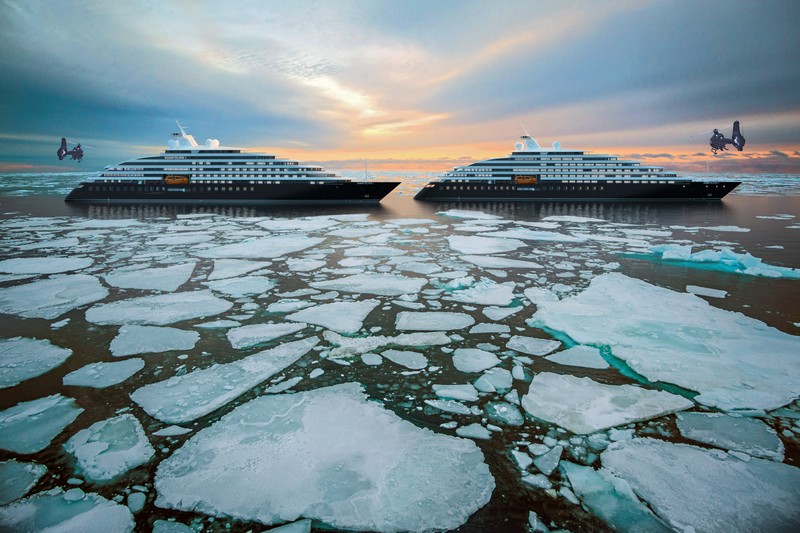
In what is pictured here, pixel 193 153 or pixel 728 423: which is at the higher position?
pixel 193 153

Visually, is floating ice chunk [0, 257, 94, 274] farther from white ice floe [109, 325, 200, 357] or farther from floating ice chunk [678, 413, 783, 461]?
floating ice chunk [678, 413, 783, 461]

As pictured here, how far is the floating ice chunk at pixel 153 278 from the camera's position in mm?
7656

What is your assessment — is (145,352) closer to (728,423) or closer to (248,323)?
(248,323)

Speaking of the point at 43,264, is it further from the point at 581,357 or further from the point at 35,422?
the point at 581,357

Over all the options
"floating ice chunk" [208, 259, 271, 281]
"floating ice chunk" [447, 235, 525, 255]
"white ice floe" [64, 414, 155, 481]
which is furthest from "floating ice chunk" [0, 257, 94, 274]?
"floating ice chunk" [447, 235, 525, 255]

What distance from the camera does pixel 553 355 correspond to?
467 cm

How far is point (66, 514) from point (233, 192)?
39.7 meters

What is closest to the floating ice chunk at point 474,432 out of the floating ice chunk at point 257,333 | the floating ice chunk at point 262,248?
the floating ice chunk at point 257,333

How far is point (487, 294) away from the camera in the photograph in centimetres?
712

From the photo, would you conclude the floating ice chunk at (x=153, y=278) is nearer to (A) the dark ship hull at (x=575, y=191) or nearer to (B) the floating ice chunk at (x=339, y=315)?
(B) the floating ice chunk at (x=339, y=315)

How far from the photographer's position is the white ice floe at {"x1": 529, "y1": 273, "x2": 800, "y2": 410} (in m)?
3.89

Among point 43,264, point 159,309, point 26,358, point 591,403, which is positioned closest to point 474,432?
point 591,403

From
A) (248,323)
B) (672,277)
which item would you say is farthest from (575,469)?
(672,277)

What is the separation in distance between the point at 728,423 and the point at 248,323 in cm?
555
